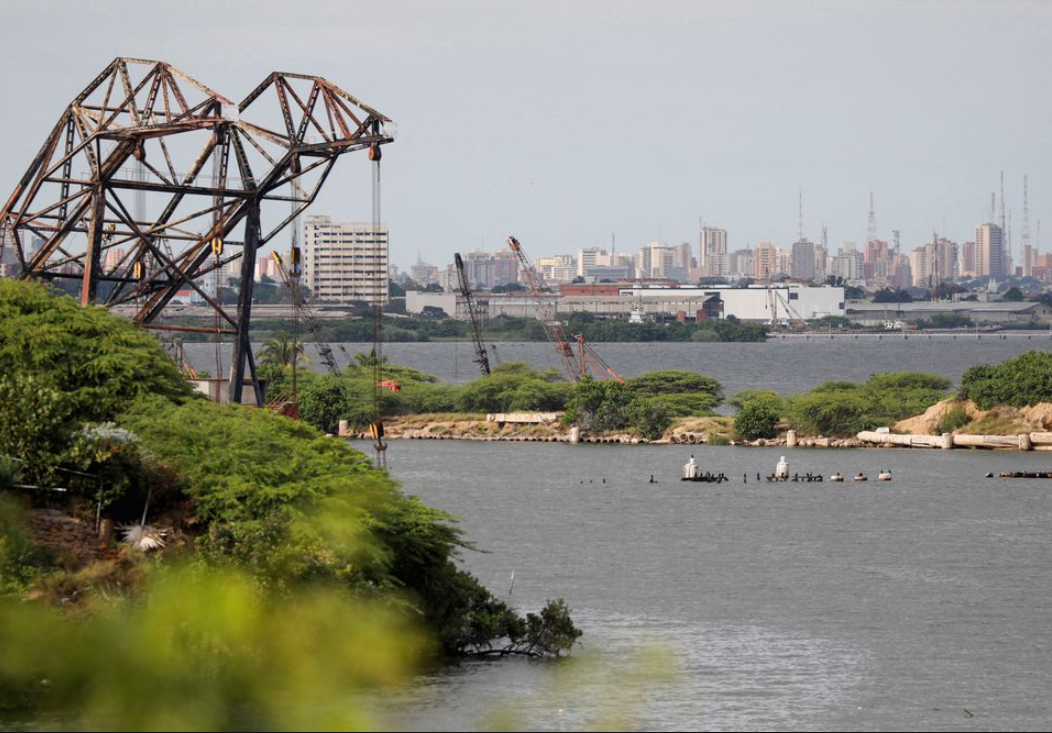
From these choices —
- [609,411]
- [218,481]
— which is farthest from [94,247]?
[609,411]

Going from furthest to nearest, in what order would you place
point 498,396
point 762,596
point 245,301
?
point 498,396 → point 245,301 → point 762,596

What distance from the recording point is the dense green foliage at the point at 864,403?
134875 mm

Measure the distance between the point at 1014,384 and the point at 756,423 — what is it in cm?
1844

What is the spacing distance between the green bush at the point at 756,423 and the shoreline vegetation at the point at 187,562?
8422 centimetres

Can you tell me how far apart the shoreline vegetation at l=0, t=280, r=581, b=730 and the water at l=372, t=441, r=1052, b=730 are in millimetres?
1859

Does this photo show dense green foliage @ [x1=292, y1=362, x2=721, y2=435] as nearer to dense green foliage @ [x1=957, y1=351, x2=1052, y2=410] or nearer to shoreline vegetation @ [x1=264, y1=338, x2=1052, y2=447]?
shoreline vegetation @ [x1=264, y1=338, x2=1052, y2=447]

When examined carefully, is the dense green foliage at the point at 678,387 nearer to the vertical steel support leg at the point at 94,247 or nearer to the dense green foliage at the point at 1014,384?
the dense green foliage at the point at 1014,384

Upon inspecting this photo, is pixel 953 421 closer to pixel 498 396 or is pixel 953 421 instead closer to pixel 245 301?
pixel 498 396

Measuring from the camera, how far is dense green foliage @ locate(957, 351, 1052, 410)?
127625mm

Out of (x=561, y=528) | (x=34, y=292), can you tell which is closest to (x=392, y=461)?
(x=561, y=528)

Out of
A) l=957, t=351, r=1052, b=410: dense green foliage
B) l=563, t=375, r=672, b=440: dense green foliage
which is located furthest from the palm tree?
l=957, t=351, r=1052, b=410: dense green foliage

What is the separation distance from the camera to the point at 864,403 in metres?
138

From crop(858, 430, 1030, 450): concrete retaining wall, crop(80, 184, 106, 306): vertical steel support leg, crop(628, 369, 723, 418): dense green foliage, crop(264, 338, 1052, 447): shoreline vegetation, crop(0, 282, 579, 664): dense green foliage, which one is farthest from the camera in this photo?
crop(628, 369, 723, 418): dense green foliage

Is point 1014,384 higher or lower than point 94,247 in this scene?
lower
